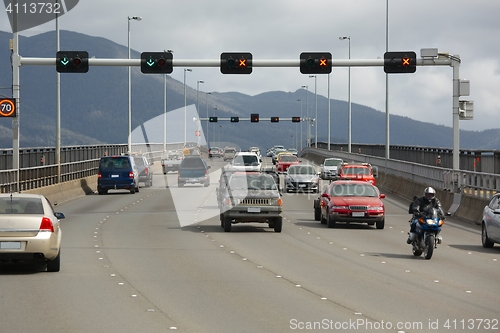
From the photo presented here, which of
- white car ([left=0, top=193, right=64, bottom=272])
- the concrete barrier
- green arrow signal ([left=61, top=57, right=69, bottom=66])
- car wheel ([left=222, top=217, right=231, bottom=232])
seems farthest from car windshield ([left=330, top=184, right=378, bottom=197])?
white car ([left=0, top=193, right=64, bottom=272])

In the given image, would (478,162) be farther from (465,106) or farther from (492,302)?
(492,302)

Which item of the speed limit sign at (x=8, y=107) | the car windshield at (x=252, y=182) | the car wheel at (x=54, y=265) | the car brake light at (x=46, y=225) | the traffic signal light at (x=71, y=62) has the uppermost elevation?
the traffic signal light at (x=71, y=62)

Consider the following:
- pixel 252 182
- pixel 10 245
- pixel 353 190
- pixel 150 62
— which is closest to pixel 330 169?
pixel 150 62

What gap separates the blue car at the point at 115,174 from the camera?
48.4 meters

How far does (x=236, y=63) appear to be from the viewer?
3778 centimetres

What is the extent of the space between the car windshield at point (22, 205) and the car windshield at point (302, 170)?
1331 inches

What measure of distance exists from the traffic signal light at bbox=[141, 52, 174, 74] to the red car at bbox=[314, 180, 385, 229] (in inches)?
425

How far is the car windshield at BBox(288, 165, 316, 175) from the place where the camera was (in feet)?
165

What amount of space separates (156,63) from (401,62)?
32.8ft

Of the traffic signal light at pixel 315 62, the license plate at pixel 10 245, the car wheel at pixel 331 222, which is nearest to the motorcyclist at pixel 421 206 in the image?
the car wheel at pixel 331 222

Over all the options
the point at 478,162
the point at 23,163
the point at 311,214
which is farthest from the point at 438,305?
the point at 478,162

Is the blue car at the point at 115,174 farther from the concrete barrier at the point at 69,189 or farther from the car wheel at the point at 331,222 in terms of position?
the car wheel at the point at 331,222

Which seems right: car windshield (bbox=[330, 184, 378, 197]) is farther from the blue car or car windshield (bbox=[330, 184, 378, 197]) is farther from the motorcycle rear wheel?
the blue car

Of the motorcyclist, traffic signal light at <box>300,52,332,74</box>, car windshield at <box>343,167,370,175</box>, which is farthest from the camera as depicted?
car windshield at <box>343,167,370,175</box>
